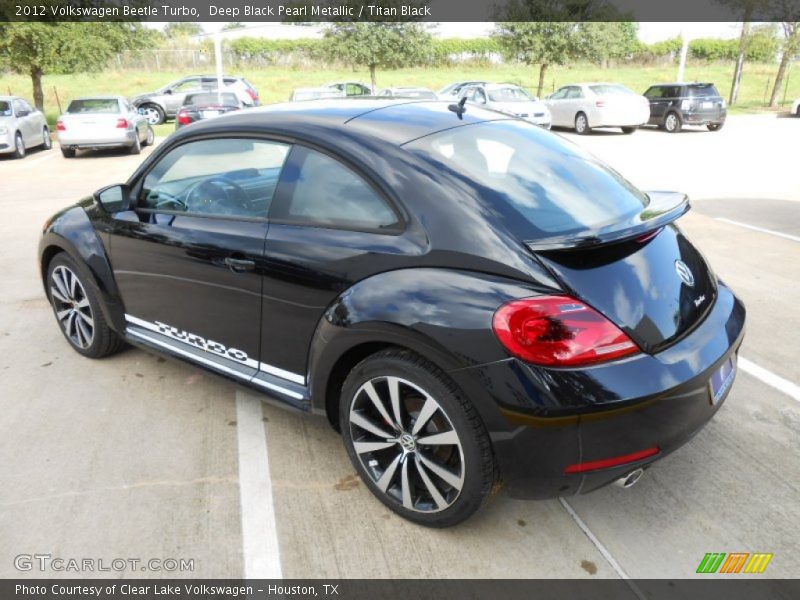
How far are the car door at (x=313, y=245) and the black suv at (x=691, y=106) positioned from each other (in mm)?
19285

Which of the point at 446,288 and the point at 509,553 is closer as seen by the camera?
the point at 446,288

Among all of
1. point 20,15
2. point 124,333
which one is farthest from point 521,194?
point 20,15

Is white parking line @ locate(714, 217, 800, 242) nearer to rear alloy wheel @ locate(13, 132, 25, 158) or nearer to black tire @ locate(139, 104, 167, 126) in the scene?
rear alloy wheel @ locate(13, 132, 25, 158)

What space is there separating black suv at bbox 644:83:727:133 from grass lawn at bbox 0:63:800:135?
10128 millimetres

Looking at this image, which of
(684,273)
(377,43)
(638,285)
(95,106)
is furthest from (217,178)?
(377,43)

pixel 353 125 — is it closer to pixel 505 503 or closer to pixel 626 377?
pixel 626 377

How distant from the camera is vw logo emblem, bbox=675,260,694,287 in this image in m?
2.54

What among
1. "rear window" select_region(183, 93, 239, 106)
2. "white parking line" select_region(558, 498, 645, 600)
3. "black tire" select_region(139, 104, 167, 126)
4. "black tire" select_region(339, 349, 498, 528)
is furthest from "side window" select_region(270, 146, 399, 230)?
"black tire" select_region(139, 104, 167, 126)

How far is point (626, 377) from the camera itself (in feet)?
6.93

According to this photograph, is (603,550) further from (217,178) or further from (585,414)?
(217,178)

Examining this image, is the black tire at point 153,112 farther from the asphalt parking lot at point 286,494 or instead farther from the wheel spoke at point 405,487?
the wheel spoke at point 405,487

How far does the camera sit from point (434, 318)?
225 centimetres

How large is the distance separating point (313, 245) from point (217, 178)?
1112 mm
